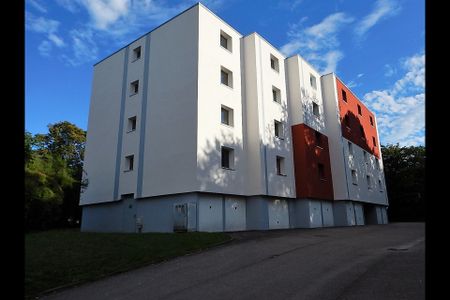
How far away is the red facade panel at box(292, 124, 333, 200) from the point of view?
2791 centimetres

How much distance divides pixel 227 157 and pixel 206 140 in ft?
8.76

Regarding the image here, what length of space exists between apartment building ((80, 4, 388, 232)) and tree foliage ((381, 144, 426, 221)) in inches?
838

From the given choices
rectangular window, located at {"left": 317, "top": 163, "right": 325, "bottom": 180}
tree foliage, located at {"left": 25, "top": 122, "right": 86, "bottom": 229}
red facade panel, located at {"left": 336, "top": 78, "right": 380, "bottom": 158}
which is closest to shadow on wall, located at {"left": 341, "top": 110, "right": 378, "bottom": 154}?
red facade panel, located at {"left": 336, "top": 78, "right": 380, "bottom": 158}

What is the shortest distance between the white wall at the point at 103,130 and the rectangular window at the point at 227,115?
866cm

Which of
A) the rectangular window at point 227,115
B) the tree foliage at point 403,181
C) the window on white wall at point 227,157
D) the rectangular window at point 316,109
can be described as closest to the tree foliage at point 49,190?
the window on white wall at point 227,157

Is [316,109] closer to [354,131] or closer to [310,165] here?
[310,165]

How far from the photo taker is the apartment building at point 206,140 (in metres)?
22.3

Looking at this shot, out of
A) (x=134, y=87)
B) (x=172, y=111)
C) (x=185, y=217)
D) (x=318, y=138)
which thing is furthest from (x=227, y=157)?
(x=318, y=138)

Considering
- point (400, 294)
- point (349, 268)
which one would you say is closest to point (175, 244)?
point (349, 268)

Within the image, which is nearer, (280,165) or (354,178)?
(280,165)

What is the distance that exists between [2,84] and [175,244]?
1422 cm

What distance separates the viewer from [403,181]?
165 ft

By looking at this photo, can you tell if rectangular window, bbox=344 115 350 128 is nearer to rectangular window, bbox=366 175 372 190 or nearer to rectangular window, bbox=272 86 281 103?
rectangular window, bbox=366 175 372 190

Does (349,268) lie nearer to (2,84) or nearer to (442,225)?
(442,225)
